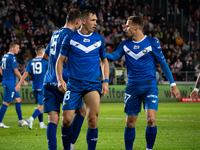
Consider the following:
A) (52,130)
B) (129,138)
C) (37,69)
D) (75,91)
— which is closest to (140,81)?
(129,138)

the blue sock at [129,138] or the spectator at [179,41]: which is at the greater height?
the spectator at [179,41]

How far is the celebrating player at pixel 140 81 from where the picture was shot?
5.08m

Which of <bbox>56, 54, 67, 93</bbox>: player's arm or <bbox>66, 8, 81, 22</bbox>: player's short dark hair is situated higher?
<bbox>66, 8, 81, 22</bbox>: player's short dark hair

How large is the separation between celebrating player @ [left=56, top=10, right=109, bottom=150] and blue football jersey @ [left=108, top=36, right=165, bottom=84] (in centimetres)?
67

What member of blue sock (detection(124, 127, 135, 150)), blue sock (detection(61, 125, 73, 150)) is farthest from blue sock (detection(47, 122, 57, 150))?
blue sock (detection(124, 127, 135, 150))

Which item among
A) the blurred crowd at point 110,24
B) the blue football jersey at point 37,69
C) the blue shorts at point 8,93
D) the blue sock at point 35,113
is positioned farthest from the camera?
the blurred crowd at point 110,24

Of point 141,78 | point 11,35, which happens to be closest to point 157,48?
point 141,78

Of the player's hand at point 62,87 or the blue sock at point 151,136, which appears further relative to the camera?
the blue sock at point 151,136

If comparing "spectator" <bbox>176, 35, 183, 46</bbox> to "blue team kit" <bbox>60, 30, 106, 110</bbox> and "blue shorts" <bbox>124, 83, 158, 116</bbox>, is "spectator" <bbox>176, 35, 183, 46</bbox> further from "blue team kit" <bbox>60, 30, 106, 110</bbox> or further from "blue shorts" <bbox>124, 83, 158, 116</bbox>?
"blue team kit" <bbox>60, 30, 106, 110</bbox>

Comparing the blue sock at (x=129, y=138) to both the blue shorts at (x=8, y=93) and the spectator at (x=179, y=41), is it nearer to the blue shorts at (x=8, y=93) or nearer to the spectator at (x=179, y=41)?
the blue shorts at (x=8, y=93)

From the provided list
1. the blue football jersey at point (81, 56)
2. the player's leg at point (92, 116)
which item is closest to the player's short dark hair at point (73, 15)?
the blue football jersey at point (81, 56)

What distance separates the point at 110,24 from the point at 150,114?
1784 cm

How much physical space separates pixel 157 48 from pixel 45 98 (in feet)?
6.56

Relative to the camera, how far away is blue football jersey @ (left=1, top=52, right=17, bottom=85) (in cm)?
912
